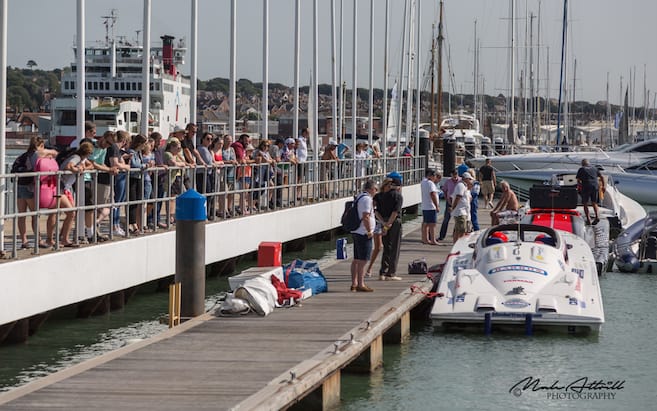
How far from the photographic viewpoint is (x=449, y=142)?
177ft

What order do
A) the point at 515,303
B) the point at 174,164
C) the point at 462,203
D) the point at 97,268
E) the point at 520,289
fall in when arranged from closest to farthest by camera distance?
the point at 97,268 → the point at 515,303 → the point at 520,289 → the point at 174,164 → the point at 462,203

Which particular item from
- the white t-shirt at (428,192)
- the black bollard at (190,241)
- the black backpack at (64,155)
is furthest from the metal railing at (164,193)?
the white t-shirt at (428,192)

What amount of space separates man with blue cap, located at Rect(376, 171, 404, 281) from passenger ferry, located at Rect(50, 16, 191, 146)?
57.3 meters

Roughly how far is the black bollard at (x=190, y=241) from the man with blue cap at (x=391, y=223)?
4671 mm

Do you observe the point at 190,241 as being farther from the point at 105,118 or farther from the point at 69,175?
the point at 105,118

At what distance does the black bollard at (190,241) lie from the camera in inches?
667

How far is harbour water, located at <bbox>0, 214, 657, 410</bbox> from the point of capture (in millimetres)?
15430

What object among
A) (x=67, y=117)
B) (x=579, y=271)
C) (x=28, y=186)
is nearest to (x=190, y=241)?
(x=28, y=186)

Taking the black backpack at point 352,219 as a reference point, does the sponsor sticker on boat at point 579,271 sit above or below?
below

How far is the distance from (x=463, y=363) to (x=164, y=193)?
709 centimetres

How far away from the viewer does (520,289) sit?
1945cm

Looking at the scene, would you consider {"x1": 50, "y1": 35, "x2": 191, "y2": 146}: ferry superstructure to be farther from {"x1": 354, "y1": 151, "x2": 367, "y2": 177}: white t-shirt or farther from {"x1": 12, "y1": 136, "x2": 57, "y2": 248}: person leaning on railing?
{"x1": 12, "y1": 136, "x2": 57, "y2": 248}: person leaning on railing

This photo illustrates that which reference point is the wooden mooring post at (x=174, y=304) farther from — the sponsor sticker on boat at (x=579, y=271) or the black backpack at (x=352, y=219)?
the sponsor sticker on boat at (x=579, y=271)

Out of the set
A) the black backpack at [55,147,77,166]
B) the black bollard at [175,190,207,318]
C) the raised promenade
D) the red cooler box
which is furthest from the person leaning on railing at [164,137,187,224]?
the black bollard at [175,190,207,318]
